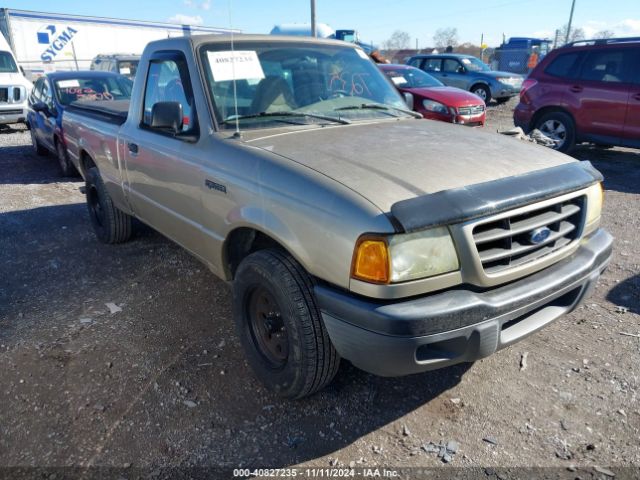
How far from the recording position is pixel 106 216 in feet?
16.2

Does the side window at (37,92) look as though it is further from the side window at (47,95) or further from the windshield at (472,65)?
the windshield at (472,65)

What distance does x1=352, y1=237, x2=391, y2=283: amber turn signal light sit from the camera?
2.05m

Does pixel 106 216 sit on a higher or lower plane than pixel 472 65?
lower

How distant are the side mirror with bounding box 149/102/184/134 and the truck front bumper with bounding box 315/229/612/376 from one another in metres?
1.54

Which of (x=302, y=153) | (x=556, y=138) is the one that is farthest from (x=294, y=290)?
(x=556, y=138)

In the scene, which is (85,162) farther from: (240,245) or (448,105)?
(448,105)

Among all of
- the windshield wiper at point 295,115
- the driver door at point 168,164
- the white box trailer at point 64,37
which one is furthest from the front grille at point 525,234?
the white box trailer at point 64,37

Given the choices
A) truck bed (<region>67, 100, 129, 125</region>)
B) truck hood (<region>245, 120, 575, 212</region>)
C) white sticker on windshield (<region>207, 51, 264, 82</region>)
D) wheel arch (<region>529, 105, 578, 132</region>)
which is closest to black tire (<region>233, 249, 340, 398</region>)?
truck hood (<region>245, 120, 575, 212</region>)

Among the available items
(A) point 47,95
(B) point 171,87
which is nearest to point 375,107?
(B) point 171,87

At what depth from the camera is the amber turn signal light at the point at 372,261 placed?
2.05 metres

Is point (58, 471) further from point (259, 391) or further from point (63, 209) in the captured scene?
point (63, 209)

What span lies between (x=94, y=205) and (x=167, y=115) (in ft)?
9.04

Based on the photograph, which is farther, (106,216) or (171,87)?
(106,216)

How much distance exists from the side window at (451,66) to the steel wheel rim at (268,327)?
1616cm
